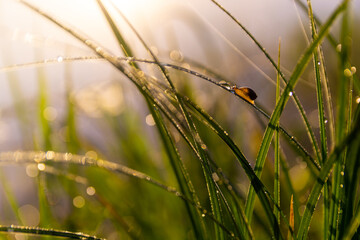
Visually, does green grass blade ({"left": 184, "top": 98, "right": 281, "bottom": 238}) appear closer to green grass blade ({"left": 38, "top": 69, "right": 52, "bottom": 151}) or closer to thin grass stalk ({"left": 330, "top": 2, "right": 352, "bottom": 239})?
thin grass stalk ({"left": 330, "top": 2, "right": 352, "bottom": 239})

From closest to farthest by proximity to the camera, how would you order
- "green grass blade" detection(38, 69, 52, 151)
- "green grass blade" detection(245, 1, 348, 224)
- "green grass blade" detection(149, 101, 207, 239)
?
"green grass blade" detection(245, 1, 348, 224) < "green grass blade" detection(149, 101, 207, 239) < "green grass blade" detection(38, 69, 52, 151)

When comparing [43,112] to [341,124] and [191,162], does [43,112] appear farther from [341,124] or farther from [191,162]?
[341,124]

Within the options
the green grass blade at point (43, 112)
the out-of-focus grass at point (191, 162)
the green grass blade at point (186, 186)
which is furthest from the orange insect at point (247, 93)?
the green grass blade at point (43, 112)

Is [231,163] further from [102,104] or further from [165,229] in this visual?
[102,104]

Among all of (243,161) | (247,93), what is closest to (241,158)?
(243,161)

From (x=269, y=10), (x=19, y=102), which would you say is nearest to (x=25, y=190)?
(x=19, y=102)

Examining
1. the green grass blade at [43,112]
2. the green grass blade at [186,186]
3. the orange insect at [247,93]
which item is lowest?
the green grass blade at [186,186]

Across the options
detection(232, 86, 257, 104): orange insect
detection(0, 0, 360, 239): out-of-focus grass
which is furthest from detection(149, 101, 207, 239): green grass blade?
detection(232, 86, 257, 104): orange insect

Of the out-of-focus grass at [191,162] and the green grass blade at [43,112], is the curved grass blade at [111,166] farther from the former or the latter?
the green grass blade at [43,112]
